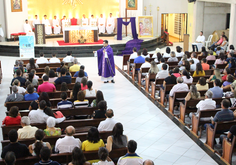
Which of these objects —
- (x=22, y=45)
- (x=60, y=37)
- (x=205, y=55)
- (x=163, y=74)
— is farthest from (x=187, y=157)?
(x=60, y=37)

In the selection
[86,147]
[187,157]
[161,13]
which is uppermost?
[161,13]

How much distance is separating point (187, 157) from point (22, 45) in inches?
413

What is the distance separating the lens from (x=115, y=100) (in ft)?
32.3

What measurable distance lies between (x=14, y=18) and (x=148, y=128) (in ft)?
49.1

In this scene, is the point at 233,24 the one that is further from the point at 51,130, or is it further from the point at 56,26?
the point at 51,130

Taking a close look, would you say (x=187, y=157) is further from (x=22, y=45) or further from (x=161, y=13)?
(x=161, y=13)

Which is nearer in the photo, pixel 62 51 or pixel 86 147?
pixel 86 147

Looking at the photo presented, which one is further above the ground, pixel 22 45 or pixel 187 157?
pixel 22 45

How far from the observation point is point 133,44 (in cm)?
1847

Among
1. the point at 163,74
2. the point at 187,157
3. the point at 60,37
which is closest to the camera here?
the point at 187,157

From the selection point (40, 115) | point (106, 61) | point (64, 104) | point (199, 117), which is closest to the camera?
point (40, 115)

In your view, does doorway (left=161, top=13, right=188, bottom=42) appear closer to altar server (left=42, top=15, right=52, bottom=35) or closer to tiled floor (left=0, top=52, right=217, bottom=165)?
altar server (left=42, top=15, right=52, bottom=35)

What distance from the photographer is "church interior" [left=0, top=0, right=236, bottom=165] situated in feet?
16.6

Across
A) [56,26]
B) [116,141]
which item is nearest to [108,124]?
[116,141]
